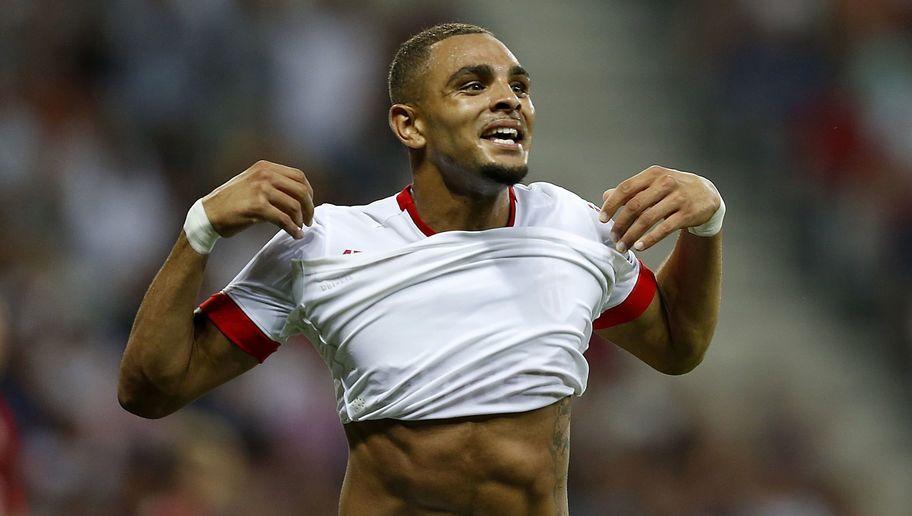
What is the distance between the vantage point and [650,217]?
3084 millimetres

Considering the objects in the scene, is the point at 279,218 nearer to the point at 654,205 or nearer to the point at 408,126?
the point at 408,126

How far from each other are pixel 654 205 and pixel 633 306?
374mm

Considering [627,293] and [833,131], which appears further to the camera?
[833,131]

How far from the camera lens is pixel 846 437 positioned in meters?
7.95

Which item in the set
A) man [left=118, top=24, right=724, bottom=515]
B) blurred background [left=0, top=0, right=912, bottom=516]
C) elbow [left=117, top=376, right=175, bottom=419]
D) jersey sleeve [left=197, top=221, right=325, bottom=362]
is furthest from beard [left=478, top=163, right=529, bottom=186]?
blurred background [left=0, top=0, right=912, bottom=516]

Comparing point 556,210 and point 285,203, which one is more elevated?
point 285,203

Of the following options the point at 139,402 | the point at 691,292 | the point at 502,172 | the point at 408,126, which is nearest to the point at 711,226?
the point at 691,292

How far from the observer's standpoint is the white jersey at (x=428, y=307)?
301 centimetres

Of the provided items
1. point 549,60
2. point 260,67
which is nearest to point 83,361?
point 260,67

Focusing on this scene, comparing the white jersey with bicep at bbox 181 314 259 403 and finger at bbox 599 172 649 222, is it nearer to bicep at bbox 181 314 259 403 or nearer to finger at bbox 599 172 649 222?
bicep at bbox 181 314 259 403

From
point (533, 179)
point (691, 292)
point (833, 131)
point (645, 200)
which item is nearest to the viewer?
point (645, 200)

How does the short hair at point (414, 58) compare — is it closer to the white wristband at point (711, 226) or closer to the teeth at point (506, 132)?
the teeth at point (506, 132)

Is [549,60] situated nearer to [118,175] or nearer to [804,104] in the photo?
[804,104]

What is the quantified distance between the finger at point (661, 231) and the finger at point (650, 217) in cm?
1
